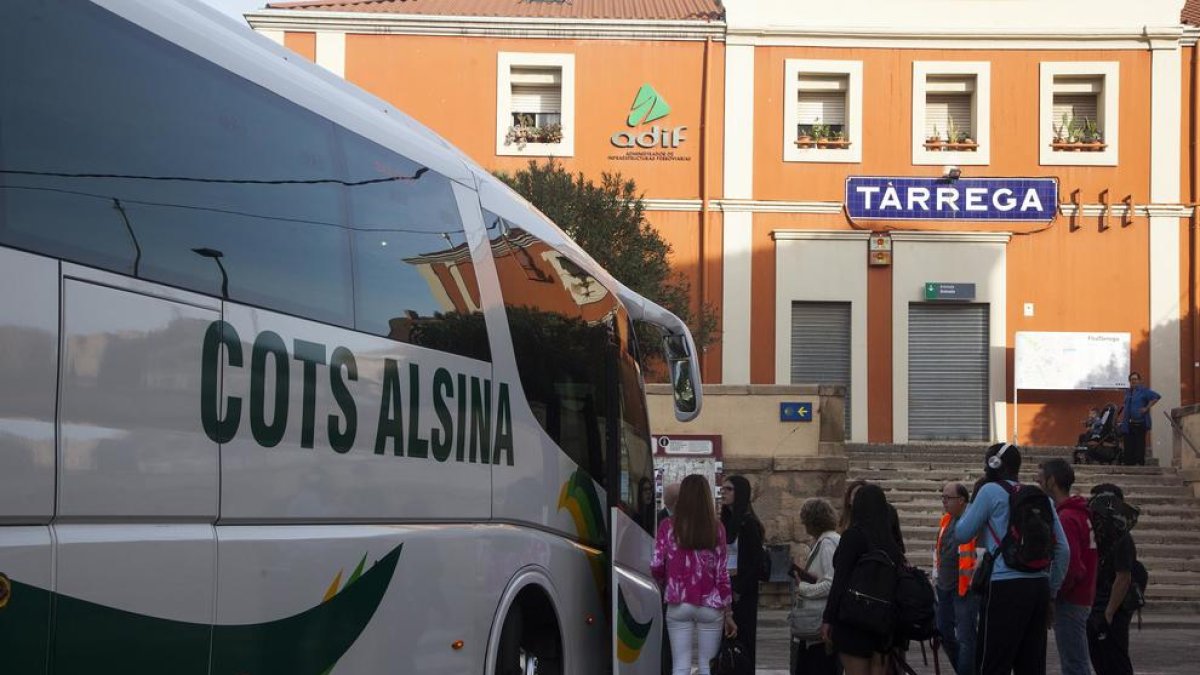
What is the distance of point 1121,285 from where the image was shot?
30.3 metres

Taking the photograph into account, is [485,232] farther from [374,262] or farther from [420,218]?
[374,262]

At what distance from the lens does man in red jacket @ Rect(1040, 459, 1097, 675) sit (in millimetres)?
9188

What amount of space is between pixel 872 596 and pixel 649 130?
924 inches

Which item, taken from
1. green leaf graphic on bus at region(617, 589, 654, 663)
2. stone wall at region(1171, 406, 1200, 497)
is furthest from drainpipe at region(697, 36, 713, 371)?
green leaf graphic on bus at region(617, 589, 654, 663)

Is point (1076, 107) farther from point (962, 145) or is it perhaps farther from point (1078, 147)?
point (962, 145)

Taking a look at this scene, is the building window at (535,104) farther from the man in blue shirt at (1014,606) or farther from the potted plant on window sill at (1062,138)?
the man in blue shirt at (1014,606)

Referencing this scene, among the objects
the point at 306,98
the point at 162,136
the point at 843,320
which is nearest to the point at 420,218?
the point at 306,98

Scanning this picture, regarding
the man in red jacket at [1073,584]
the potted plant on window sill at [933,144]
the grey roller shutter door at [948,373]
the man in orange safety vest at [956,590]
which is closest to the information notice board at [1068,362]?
the grey roller shutter door at [948,373]

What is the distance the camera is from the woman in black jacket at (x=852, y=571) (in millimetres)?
8109

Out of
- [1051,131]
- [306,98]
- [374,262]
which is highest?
[1051,131]

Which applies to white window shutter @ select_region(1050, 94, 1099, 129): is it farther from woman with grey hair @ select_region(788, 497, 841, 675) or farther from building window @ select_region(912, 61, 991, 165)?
woman with grey hair @ select_region(788, 497, 841, 675)

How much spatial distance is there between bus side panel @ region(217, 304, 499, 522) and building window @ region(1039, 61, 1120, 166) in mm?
26254

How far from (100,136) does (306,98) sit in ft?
4.55

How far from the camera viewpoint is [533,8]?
106 ft
